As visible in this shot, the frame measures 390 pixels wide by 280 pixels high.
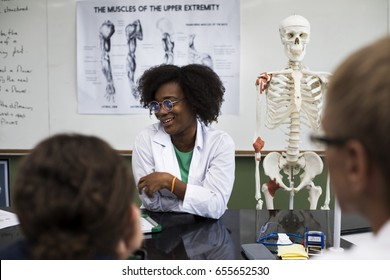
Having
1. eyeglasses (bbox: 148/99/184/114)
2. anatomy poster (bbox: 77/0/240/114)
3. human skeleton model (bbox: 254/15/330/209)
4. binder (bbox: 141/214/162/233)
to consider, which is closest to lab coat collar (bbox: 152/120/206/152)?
eyeglasses (bbox: 148/99/184/114)

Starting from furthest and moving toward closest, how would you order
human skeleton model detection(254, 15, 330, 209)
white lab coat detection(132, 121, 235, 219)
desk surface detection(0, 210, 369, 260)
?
human skeleton model detection(254, 15, 330, 209), white lab coat detection(132, 121, 235, 219), desk surface detection(0, 210, 369, 260)

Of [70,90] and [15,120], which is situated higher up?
[70,90]

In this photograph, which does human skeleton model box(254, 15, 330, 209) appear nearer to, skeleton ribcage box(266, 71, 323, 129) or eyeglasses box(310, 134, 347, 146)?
skeleton ribcage box(266, 71, 323, 129)

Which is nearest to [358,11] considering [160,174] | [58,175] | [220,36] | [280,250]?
[220,36]

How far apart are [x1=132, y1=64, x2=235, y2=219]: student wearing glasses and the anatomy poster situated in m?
0.90

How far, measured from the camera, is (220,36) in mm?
3094

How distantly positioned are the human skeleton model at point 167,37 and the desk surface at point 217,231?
165 cm

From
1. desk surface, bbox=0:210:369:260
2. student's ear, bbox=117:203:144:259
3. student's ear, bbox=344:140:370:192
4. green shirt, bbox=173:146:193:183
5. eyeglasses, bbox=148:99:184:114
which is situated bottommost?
desk surface, bbox=0:210:369:260

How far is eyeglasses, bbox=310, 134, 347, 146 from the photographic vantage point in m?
0.55

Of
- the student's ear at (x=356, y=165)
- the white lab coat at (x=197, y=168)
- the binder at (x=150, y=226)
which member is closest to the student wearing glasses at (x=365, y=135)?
the student's ear at (x=356, y=165)

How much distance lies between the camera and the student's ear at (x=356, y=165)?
1.75 ft

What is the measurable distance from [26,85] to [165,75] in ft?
5.36

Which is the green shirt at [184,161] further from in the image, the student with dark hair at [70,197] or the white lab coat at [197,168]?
the student with dark hair at [70,197]

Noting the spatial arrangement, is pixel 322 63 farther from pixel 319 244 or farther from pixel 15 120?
pixel 15 120
